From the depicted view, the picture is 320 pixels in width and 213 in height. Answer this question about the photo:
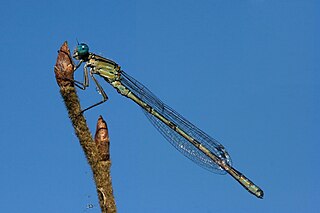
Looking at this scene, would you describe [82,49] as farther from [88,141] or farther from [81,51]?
[88,141]

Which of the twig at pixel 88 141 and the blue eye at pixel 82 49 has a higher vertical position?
the blue eye at pixel 82 49

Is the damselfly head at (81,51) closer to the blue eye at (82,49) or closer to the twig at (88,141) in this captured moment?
the blue eye at (82,49)

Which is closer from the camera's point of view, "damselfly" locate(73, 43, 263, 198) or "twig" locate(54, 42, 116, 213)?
"twig" locate(54, 42, 116, 213)

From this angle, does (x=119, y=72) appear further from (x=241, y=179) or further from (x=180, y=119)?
(x=241, y=179)

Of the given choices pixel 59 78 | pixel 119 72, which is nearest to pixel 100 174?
pixel 59 78

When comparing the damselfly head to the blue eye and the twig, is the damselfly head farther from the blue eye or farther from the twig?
the twig

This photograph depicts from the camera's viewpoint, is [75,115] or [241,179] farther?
[241,179]
